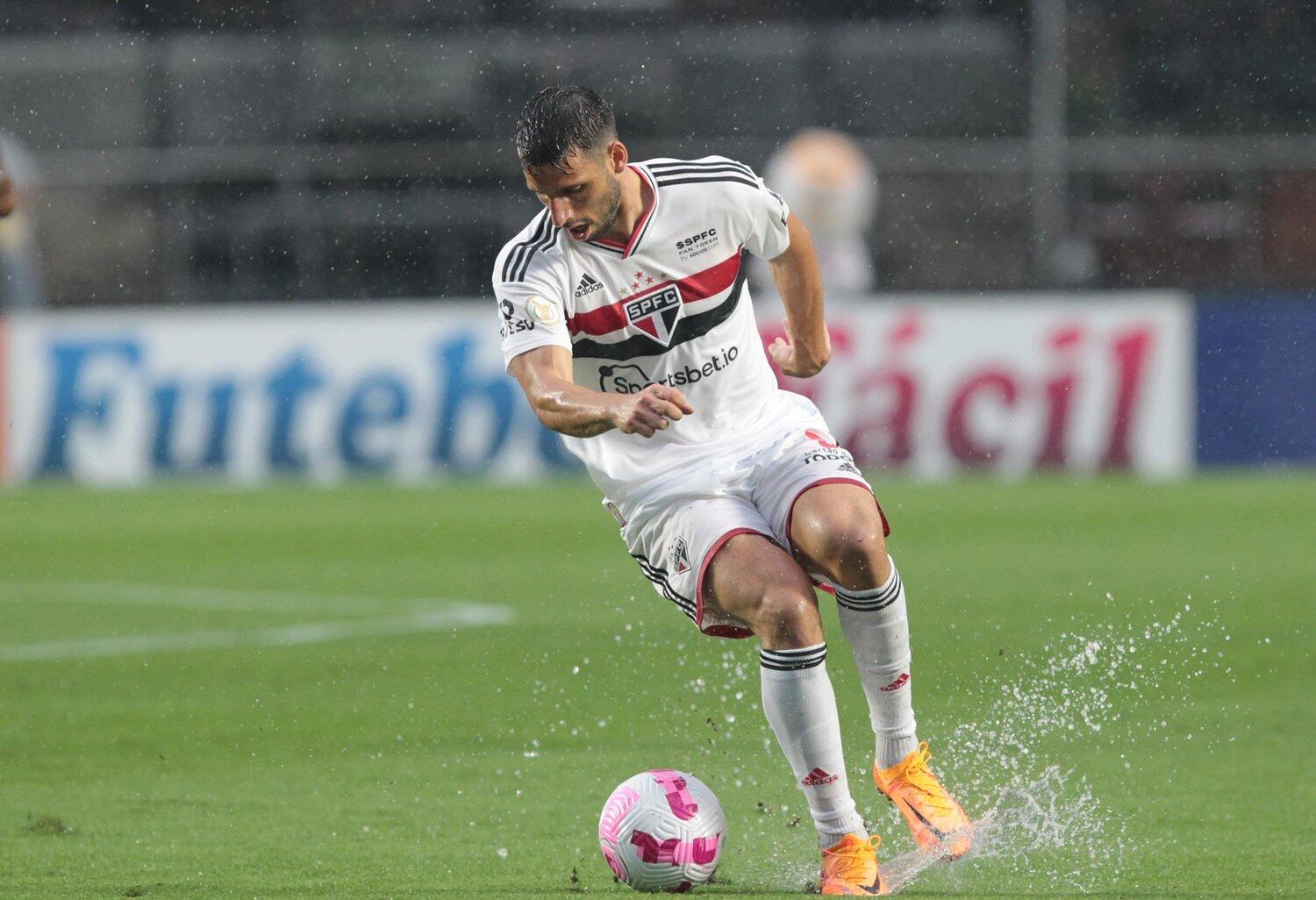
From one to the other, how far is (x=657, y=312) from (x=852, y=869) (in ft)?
5.07

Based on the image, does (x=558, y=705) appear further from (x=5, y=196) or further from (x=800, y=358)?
(x=5, y=196)

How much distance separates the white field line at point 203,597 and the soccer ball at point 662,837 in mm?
6128

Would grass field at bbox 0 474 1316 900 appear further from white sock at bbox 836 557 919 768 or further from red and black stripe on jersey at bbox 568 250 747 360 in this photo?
red and black stripe on jersey at bbox 568 250 747 360

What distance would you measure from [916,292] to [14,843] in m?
15.3

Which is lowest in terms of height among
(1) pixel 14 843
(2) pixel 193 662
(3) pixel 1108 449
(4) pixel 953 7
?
(3) pixel 1108 449

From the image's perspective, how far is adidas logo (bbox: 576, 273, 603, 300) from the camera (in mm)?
5539

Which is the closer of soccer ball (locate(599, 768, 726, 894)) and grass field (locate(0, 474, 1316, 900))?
soccer ball (locate(599, 768, 726, 894))

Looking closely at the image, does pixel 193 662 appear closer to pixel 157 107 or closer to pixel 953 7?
pixel 157 107

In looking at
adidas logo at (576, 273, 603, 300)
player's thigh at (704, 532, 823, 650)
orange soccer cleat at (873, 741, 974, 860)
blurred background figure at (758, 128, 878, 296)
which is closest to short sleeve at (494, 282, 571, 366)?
adidas logo at (576, 273, 603, 300)

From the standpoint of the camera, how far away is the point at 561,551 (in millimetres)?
13766

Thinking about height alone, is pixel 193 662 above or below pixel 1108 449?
above

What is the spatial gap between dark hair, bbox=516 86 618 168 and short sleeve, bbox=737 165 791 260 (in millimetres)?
608

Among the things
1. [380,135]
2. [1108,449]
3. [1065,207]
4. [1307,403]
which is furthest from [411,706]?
[380,135]

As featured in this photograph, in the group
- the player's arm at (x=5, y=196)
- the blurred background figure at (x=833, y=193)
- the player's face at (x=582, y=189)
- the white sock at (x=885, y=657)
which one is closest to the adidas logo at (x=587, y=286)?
the player's face at (x=582, y=189)
